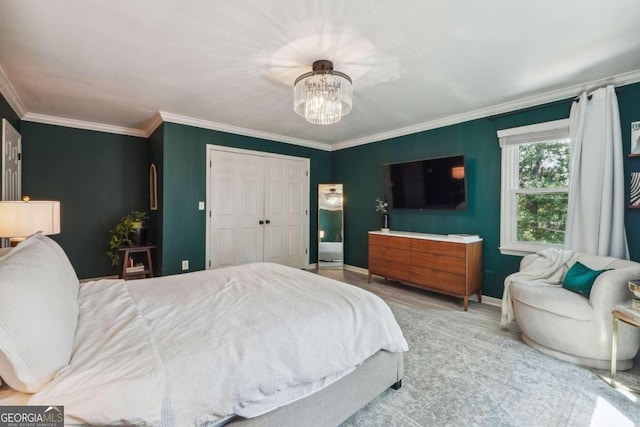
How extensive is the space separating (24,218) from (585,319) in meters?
4.30

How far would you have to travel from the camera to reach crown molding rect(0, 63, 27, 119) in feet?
8.82

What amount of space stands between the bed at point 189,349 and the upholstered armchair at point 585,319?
1.37 meters

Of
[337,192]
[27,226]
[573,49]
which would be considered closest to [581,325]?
[573,49]

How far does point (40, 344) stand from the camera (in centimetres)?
91

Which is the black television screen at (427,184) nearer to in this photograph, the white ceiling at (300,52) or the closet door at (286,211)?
the white ceiling at (300,52)

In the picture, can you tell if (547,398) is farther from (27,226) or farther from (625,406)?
(27,226)

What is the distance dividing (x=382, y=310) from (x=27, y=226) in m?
2.69

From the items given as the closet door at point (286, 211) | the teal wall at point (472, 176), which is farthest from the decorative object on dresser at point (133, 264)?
the teal wall at point (472, 176)

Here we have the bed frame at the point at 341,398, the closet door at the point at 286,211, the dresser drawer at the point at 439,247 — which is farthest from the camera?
the closet door at the point at 286,211

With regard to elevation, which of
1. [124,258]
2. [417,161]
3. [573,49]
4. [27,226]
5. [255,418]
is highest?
[573,49]

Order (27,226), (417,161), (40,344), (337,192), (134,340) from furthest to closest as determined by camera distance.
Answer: (337,192) < (417,161) < (27,226) < (134,340) < (40,344)

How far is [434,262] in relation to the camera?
141 inches

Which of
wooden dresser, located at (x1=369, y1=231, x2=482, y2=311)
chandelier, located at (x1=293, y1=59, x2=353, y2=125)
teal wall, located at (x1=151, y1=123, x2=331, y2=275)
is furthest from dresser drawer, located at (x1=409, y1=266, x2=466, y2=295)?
teal wall, located at (x1=151, y1=123, x2=331, y2=275)

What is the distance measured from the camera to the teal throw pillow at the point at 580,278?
2297 mm
